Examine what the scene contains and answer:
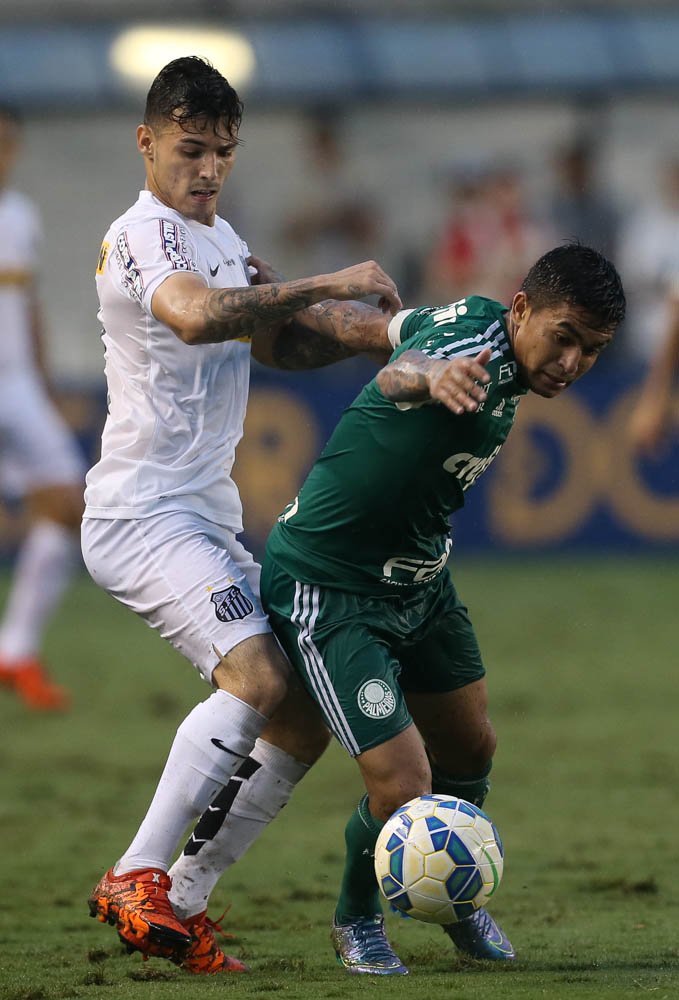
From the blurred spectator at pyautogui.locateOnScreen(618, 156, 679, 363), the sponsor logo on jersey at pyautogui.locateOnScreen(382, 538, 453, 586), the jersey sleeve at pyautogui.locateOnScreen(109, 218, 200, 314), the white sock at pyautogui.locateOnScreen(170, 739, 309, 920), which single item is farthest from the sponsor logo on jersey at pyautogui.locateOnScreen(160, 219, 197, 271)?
the blurred spectator at pyautogui.locateOnScreen(618, 156, 679, 363)

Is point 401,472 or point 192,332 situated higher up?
point 192,332

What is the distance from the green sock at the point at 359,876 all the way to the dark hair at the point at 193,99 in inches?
79.8

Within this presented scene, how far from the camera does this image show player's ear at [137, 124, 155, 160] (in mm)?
5156

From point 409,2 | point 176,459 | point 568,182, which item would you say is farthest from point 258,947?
point 409,2

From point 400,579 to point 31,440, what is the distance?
5619 mm

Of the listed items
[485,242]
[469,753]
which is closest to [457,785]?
[469,753]

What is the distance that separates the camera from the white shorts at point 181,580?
491cm

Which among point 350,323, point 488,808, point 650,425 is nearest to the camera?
point 350,323

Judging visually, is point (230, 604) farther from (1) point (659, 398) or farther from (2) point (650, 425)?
(1) point (659, 398)

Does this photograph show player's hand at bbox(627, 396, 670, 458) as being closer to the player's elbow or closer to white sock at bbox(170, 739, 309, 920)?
white sock at bbox(170, 739, 309, 920)

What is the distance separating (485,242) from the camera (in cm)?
1545

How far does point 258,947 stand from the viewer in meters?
5.33

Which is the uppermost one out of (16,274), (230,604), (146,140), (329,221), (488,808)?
(329,221)

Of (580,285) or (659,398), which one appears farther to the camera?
(659,398)
